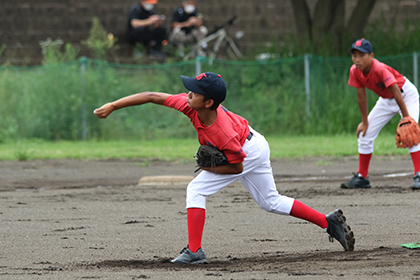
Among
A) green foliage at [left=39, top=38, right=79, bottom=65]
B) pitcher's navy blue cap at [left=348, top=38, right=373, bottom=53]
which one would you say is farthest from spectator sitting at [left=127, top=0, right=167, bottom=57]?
pitcher's navy blue cap at [left=348, top=38, right=373, bottom=53]

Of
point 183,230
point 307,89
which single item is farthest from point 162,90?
point 183,230

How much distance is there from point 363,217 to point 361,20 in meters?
12.6

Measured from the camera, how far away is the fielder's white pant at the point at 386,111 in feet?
30.6

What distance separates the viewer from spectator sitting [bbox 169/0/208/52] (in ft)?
63.9

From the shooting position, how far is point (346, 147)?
1474 cm

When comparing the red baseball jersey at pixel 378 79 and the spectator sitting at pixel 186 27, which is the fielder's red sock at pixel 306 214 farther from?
the spectator sitting at pixel 186 27

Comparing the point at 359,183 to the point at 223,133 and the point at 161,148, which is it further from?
the point at 161,148

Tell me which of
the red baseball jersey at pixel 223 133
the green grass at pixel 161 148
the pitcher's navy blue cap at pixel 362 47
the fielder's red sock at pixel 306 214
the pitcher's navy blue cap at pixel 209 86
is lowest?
the green grass at pixel 161 148

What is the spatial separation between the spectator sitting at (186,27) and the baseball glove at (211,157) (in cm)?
1420

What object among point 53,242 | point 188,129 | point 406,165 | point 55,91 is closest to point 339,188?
point 406,165

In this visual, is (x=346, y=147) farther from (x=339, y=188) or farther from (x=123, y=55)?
(x=123, y=55)

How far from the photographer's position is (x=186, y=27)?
19.6 meters

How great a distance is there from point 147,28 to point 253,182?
46.4 feet

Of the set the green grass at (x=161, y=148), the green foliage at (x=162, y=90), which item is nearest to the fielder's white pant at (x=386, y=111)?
the green grass at (x=161, y=148)
